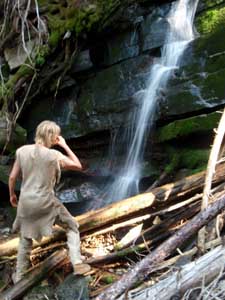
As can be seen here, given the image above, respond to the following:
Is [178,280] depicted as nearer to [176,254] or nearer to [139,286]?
[139,286]

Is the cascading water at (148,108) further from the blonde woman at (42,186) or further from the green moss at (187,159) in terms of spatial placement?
the blonde woman at (42,186)

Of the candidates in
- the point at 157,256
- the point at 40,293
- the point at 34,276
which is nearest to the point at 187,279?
the point at 157,256

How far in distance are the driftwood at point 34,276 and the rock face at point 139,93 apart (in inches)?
120

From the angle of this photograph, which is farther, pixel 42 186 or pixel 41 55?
pixel 41 55

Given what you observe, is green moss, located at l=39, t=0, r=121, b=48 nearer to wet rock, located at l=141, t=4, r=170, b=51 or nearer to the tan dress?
wet rock, located at l=141, t=4, r=170, b=51

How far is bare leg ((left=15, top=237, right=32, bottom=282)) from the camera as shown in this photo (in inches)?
218

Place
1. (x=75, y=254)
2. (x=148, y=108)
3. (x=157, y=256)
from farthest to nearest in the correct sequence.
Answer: (x=148, y=108), (x=75, y=254), (x=157, y=256)

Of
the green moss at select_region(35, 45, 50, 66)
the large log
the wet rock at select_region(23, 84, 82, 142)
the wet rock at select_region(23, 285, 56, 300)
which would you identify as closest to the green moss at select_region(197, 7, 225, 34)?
the wet rock at select_region(23, 84, 82, 142)

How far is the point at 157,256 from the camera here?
4164 millimetres

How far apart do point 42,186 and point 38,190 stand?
0.06 m

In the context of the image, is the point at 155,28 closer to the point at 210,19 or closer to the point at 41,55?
the point at 210,19

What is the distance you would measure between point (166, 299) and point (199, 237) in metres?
1.23

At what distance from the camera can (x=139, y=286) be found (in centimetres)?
453

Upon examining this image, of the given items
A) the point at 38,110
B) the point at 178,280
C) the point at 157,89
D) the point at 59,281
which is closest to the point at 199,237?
the point at 178,280
